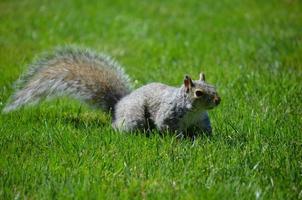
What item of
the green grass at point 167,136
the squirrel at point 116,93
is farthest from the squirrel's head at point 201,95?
the green grass at point 167,136

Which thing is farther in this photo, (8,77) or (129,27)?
(129,27)

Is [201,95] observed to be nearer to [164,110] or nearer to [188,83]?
[188,83]

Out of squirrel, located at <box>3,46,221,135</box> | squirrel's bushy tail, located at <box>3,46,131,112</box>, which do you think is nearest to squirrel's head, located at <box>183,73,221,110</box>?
squirrel, located at <box>3,46,221,135</box>

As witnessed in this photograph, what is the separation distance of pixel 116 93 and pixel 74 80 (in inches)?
13.9

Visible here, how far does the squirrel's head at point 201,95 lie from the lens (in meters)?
4.02

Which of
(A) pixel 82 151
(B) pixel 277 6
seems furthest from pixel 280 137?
(B) pixel 277 6

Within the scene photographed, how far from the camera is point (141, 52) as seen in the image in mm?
7137

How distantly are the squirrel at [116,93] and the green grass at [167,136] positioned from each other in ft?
0.48

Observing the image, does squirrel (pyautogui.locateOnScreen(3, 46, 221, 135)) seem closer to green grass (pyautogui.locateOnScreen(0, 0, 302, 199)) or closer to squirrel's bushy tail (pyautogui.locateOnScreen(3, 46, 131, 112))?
squirrel's bushy tail (pyautogui.locateOnScreen(3, 46, 131, 112))

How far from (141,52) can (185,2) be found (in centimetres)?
361

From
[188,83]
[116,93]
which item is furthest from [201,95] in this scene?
[116,93]

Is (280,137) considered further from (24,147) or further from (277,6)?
(277,6)

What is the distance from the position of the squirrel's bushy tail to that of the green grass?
0.15 meters

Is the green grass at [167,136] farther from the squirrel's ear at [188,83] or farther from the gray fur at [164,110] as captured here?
the squirrel's ear at [188,83]
